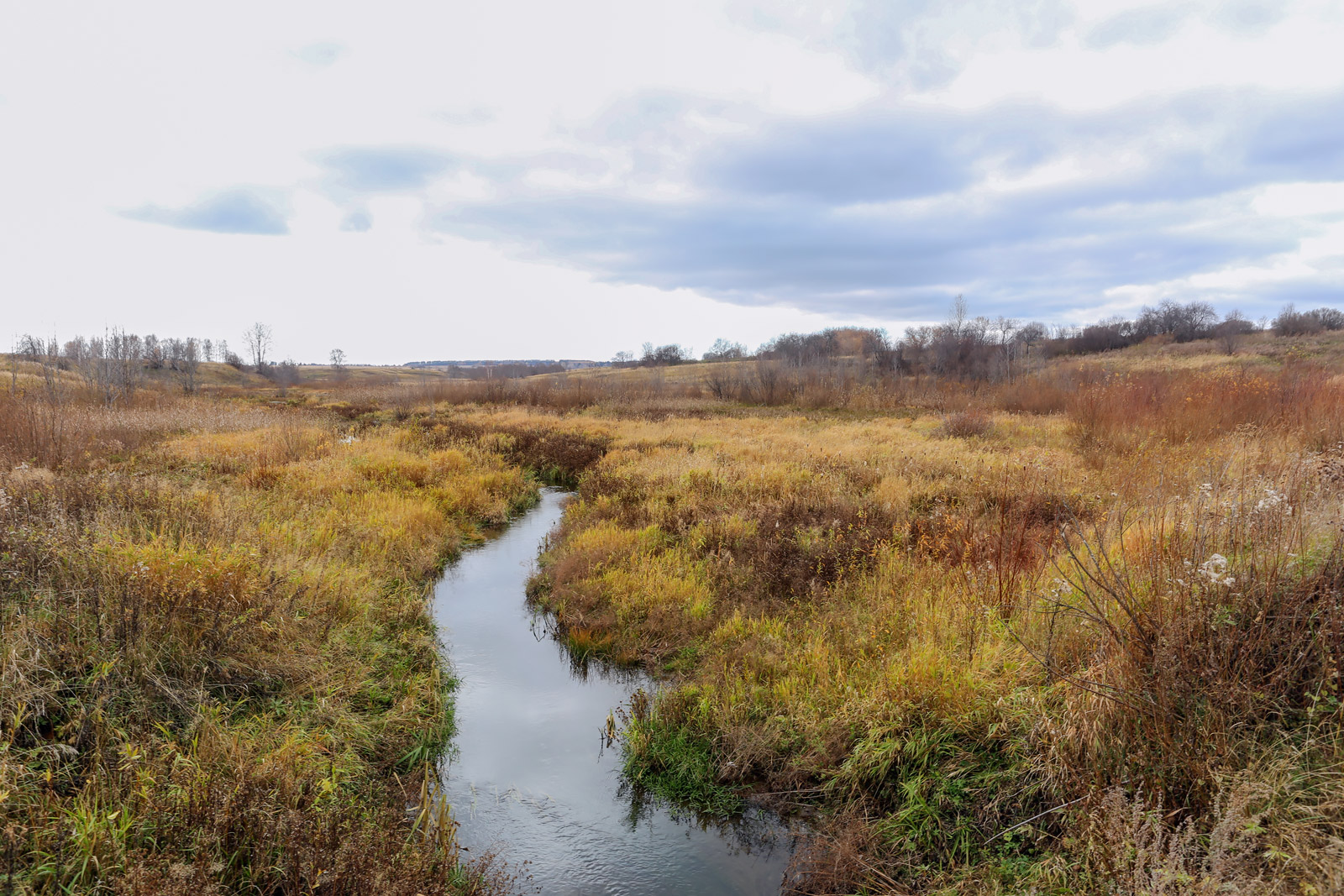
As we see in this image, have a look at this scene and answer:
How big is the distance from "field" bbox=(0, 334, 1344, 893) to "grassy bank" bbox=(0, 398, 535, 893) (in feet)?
0.09

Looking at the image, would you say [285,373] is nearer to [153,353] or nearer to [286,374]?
[286,374]

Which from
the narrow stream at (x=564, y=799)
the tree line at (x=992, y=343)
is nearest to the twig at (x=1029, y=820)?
the narrow stream at (x=564, y=799)

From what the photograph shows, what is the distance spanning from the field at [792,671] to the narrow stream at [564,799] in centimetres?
27

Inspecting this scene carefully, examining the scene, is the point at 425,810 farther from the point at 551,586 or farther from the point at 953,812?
the point at 551,586

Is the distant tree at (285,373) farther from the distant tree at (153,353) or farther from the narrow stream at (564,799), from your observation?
the narrow stream at (564,799)

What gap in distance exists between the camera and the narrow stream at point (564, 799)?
391 cm

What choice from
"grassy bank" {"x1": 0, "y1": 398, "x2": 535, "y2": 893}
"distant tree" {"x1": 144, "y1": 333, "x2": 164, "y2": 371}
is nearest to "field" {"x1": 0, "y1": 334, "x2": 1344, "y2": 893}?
"grassy bank" {"x1": 0, "y1": 398, "x2": 535, "y2": 893}

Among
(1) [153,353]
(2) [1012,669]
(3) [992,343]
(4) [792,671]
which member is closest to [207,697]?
(4) [792,671]

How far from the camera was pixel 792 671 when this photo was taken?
5473 mm

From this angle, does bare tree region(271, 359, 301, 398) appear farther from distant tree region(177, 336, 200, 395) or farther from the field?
the field

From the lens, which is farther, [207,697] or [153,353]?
[153,353]

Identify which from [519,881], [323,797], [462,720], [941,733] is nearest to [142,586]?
[323,797]

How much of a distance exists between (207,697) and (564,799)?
267 centimetres

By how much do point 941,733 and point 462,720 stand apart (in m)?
4.14
